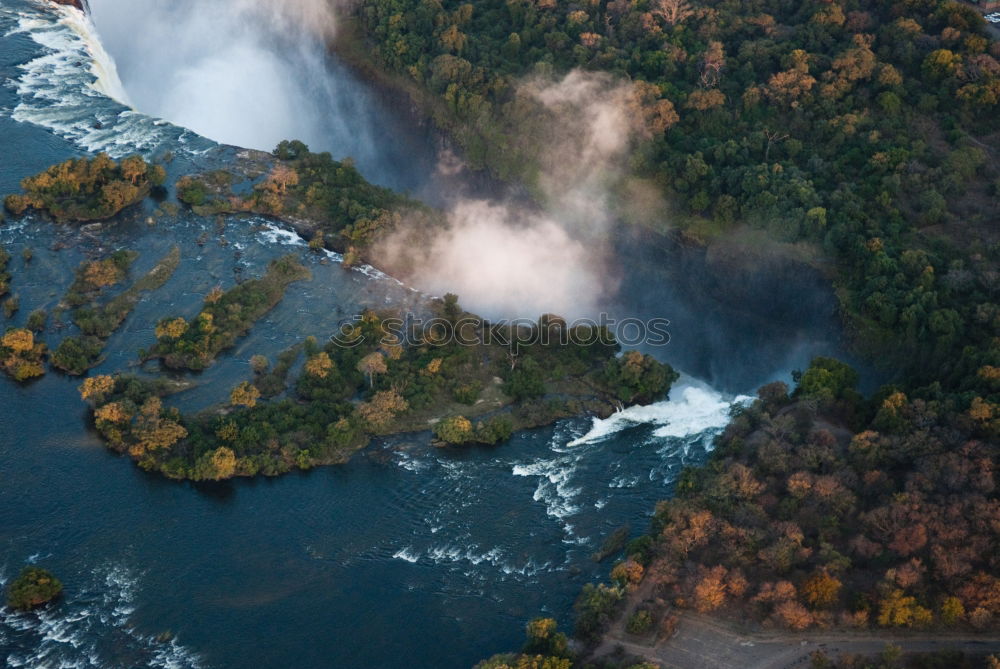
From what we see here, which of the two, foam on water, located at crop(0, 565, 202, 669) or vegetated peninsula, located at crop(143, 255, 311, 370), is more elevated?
vegetated peninsula, located at crop(143, 255, 311, 370)

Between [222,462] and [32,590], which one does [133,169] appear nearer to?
[222,462]

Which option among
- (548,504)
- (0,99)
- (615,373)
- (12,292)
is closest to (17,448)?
(12,292)

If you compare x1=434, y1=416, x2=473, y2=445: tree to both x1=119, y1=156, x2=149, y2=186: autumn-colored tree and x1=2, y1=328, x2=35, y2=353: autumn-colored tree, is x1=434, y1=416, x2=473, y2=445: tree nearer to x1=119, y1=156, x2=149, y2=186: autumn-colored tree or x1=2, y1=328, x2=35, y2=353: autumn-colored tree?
x1=2, y1=328, x2=35, y2=353: autumn-colored tree

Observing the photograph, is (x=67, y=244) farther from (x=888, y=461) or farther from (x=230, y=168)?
(x=888, y=461)

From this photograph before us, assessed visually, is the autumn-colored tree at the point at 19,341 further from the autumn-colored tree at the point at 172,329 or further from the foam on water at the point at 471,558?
the foam on water at the point at 471,558

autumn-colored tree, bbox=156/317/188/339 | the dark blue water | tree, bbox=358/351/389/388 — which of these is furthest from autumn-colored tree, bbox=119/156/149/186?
tree, bbox=358/351/389/388

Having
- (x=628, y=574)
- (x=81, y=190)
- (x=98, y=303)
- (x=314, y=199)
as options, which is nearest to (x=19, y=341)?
(x=98, y=303)
